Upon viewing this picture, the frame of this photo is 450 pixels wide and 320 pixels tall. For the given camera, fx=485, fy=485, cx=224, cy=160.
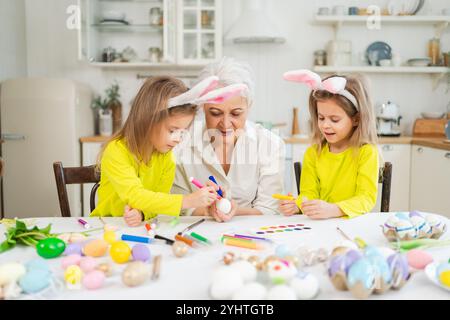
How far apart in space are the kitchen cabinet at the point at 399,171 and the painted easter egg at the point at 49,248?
2.88 m

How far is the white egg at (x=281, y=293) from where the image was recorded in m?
0.76

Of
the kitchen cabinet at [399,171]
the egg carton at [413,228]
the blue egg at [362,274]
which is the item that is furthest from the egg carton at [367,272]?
the kitchen cabinet at [399,171]

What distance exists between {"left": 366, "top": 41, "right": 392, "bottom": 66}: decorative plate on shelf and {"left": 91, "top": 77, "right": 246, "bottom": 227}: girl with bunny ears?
278cm

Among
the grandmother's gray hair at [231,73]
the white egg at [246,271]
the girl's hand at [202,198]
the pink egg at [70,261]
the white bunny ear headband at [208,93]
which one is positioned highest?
the grandmother's gray hair at [231,73]

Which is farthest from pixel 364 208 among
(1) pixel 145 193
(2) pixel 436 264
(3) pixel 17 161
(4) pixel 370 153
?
(3) pixel 17 161

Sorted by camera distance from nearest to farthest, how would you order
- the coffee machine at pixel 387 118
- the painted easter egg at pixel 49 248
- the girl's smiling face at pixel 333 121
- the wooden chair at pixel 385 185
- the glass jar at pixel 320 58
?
1. the painted easter egg at pixel 49 248
2. the girl's smiling face at pixel 333 121
3. the wooden chair at pixel 385 185
4. the coffee machine at pixel 387 118
5. the glass jar at pixel 320 58

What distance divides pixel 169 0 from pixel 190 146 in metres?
2.13

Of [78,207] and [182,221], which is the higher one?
[182,221]

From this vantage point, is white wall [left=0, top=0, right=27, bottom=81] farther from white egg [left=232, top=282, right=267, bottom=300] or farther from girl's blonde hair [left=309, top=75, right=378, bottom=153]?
white egg [left=232, top=282, right=267, bottom=300]

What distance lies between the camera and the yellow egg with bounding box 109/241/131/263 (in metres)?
0.97

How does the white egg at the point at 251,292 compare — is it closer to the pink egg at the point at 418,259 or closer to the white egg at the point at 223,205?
the pink egg at the point at 418,259

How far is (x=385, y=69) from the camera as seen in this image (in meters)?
3.80

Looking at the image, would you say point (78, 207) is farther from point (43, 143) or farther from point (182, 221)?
point (182, 221)

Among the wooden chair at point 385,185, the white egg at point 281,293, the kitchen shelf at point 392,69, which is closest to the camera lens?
the white egg at point 281,293
